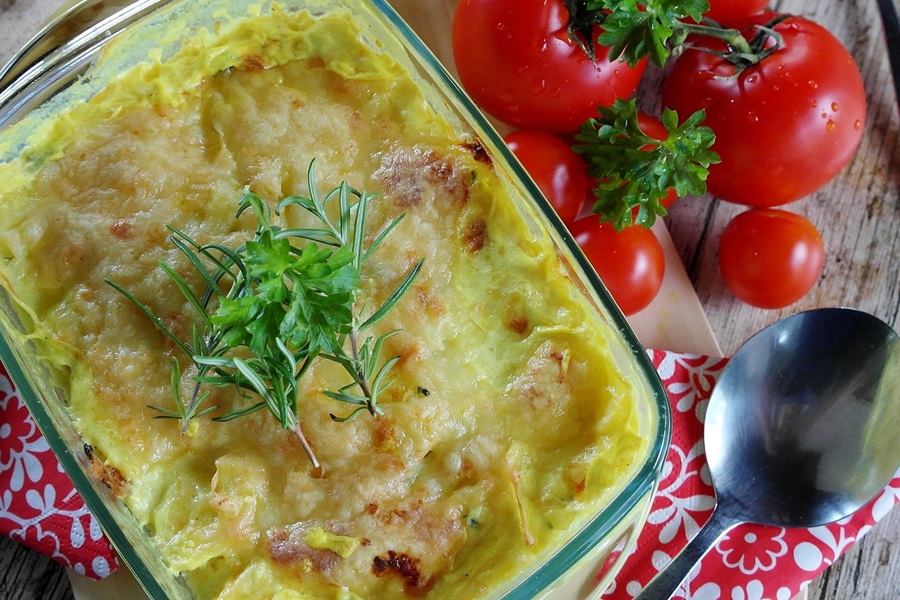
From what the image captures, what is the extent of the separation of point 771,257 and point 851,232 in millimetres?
363

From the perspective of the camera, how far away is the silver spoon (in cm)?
188

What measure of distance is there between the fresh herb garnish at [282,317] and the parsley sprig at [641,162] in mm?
623

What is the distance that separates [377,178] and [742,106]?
0.93 meters

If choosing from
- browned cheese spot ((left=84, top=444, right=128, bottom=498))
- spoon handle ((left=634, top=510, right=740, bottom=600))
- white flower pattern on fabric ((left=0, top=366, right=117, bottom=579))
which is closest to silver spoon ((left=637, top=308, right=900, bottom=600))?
spoon handle ((left=634, top=510, right=740, bottom=600))

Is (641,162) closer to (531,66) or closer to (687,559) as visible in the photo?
(531,66)

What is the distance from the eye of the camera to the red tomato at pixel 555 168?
1.96 meters

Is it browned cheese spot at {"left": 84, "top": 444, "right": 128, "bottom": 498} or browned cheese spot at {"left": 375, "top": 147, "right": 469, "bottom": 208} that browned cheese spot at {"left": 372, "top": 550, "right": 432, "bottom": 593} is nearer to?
browned cheese spot at {"left": 84, "top": 444, "right": 128, "bottom": 498}

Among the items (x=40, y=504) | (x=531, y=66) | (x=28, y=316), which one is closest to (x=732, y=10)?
(x=531, y=66)

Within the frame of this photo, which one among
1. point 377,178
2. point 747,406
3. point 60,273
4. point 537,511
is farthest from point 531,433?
point 60,273

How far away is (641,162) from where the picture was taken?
6.05 feet

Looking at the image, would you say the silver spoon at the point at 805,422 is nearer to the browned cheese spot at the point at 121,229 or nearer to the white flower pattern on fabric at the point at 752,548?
the white flower pattern on fabric at the point at 752,548

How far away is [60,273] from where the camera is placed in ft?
4.90

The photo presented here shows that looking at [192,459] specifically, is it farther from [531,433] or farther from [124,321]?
[531,433]

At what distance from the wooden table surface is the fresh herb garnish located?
3.22 ft
